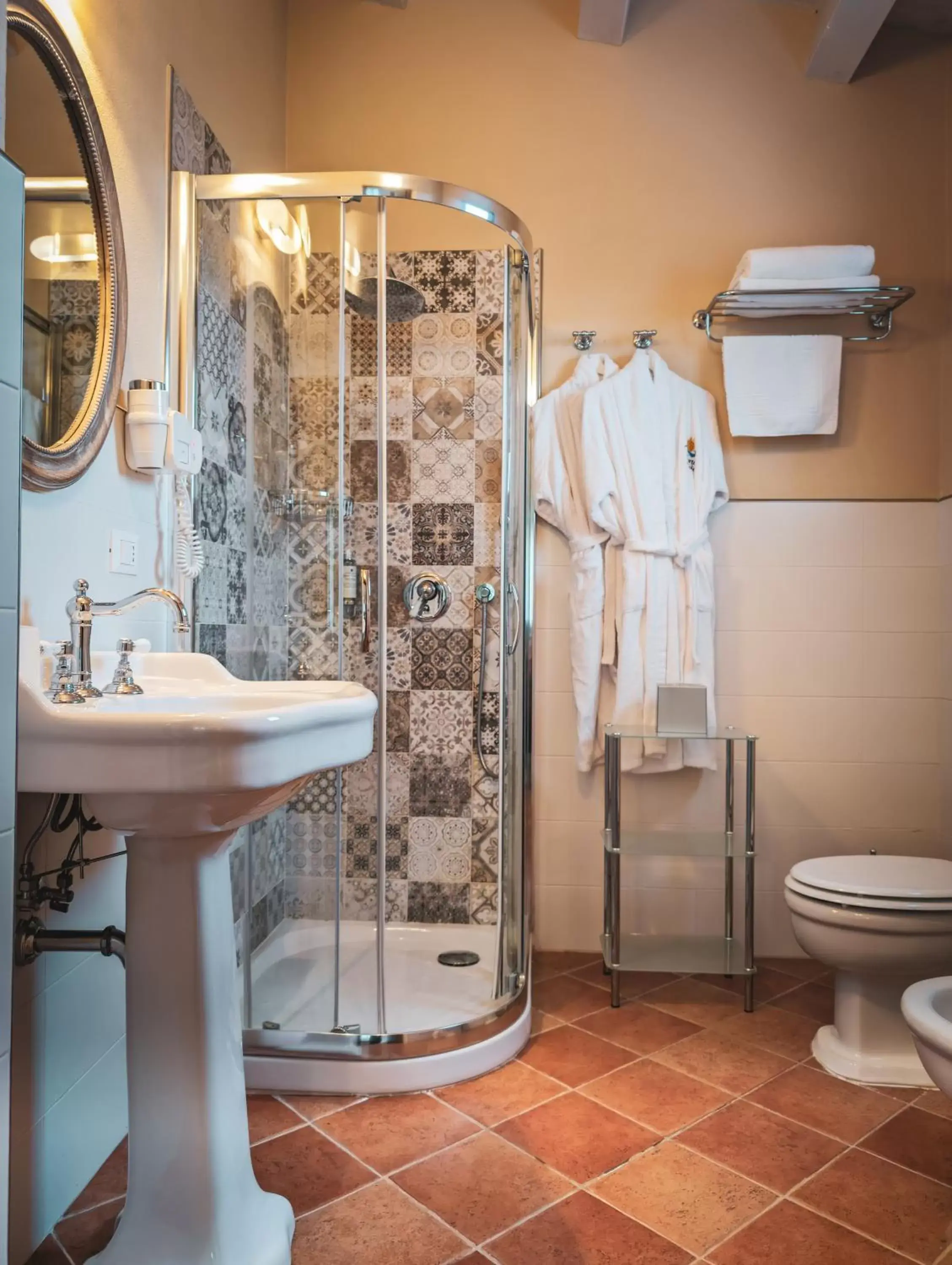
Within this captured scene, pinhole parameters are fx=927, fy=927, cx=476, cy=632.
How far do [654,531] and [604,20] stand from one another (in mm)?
1469

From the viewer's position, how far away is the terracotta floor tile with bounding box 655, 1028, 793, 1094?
2.02 m

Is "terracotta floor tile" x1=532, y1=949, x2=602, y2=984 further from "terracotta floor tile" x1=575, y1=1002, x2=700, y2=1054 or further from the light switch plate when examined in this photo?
the light switch plate

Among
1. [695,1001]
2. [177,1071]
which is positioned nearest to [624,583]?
[695,1001]

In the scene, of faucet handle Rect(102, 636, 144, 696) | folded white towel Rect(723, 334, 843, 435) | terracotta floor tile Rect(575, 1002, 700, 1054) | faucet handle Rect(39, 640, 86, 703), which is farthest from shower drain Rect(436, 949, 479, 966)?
folded white towel Rect(723, 334, 843, 435)

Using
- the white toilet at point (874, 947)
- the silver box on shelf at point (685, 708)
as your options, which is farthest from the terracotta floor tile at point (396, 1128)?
the silver box on shelf at point (685, 708)

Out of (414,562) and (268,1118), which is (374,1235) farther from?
(414,562)

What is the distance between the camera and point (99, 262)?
5.39 ft

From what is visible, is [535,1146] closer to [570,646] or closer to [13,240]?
[570,646]

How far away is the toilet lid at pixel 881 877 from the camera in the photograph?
6.58ft

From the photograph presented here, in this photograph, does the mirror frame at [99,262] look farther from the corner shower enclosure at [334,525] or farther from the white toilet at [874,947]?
the white toilet at [874,947]

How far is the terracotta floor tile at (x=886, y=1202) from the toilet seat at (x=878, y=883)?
1.68 feet

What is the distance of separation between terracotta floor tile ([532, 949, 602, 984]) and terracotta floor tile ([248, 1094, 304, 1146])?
88 centimetres

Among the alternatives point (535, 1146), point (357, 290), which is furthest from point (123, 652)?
point (535, 1146)

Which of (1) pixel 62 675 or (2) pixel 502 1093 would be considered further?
(2) pixel 502 1093
